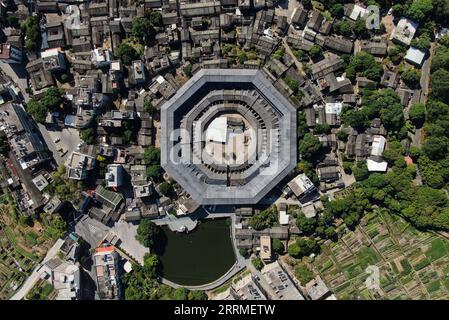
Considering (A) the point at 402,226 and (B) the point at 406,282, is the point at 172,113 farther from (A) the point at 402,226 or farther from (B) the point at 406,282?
(B) the point at 406,282

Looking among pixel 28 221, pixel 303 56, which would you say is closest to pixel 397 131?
pixel 303 56

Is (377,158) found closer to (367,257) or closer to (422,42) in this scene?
(367,257)

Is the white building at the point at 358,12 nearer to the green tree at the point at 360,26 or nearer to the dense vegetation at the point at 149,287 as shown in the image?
the green tree at the point at 360,26

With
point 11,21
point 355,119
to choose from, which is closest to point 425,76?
point 355,119

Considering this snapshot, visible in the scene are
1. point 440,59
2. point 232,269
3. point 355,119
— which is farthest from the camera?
point 232,269

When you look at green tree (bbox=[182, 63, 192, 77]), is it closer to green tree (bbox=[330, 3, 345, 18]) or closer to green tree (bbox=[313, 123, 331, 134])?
green tree (bbox=[313, 123, 331, 134])

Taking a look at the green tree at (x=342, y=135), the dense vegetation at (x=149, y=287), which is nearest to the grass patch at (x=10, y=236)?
the dense vegetation at (x=149, y=287)
